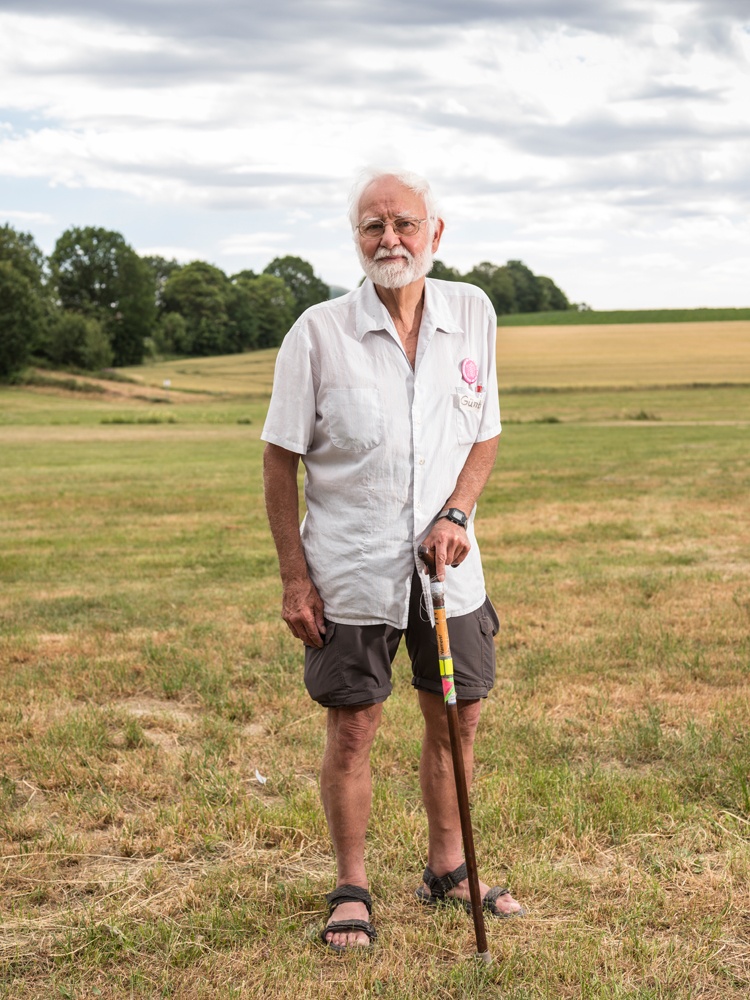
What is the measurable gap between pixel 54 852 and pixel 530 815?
184cm

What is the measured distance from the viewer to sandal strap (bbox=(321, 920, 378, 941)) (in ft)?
11.7

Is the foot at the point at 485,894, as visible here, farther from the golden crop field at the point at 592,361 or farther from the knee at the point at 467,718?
the golden crop field at the point at 592,361

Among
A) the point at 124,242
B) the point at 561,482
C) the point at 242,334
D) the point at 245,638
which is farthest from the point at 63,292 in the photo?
the point at 245,638

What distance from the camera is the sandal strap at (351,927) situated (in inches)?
141

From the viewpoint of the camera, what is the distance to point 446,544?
348cm

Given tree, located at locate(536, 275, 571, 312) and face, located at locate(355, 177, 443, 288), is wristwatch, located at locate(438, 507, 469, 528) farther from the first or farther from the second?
tree, located at locate(536, 275, 571, 312)

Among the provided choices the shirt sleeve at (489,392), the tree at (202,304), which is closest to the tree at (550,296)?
the tree at (202,304)

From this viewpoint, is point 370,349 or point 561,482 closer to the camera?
point 370,349

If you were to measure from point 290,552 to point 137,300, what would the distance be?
92.9 meters

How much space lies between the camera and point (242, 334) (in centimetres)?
10381

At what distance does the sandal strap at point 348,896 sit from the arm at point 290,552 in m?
0.84

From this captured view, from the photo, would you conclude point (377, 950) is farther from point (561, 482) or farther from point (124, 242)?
point (124, 242)

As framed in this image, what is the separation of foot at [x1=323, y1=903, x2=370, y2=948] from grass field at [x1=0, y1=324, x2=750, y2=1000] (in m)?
0.06

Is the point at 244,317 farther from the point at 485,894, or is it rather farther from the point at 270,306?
the point at 485,894
